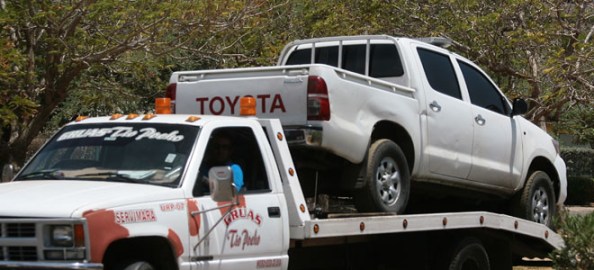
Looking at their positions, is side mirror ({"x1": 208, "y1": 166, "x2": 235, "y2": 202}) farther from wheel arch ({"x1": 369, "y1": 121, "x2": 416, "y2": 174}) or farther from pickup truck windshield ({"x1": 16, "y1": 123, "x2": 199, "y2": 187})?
wheel arch ({"x1": 369, "y1": 121, "x2": 416, "y2": 174})

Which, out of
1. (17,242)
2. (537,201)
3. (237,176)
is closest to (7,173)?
(17,242)

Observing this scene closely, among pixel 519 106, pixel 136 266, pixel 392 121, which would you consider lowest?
pixel 136 266

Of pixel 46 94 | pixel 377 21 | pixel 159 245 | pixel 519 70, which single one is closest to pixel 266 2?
pixel 377 21

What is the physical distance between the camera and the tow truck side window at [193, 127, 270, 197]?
761 cm

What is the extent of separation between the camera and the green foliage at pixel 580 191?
33562mm

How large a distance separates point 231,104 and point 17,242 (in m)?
2.86

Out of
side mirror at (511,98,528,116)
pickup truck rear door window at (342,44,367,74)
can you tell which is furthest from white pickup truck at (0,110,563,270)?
side mirror at (511,98,528,116)

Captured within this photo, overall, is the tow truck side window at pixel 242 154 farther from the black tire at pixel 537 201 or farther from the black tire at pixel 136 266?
the black tire at pixel 537 201

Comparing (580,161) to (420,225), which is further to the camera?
(580,161)

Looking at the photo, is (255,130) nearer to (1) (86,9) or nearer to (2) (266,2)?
(1) (86,9)

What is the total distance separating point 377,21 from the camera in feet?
68.5

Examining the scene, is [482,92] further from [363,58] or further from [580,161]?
[580,161]

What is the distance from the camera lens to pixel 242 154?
7805 mm

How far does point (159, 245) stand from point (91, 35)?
10568 millimetres
